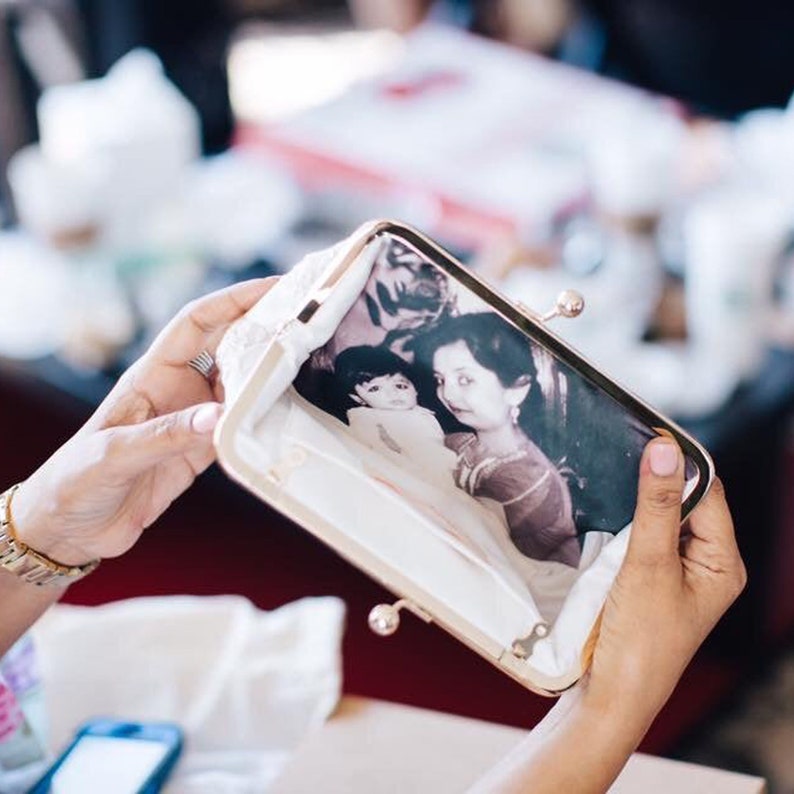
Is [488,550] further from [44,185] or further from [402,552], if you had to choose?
[44,185]

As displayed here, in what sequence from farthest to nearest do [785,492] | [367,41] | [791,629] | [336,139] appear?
1. [367,41]
2. [336,139]
3. [791,629]
4. [785,492]

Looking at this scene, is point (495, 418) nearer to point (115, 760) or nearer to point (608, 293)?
point (115, 760)

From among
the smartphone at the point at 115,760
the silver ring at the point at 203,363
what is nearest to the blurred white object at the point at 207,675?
the smartphone at the point at 115,760

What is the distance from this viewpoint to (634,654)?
71 cm

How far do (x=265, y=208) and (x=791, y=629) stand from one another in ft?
2.99

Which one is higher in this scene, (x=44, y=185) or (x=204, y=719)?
(x=44, y=185)

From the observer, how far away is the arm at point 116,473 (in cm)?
75

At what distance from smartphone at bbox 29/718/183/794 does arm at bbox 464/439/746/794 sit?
274 mm

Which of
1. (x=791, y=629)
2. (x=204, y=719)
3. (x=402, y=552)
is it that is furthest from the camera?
(x=791, y=629)

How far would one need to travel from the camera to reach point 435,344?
2.24ft

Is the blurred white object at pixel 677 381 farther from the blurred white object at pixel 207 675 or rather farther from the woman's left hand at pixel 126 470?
the woman's left hand at pixel 126 470

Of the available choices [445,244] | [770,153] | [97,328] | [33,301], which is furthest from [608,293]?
[33,301]

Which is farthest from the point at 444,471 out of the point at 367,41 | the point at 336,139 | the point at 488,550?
the point at 367,41

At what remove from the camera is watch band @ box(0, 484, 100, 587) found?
0.81 m
